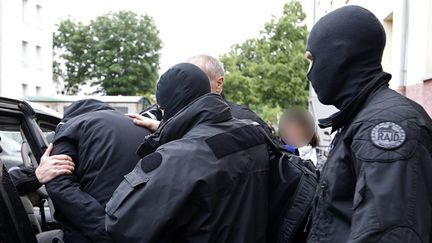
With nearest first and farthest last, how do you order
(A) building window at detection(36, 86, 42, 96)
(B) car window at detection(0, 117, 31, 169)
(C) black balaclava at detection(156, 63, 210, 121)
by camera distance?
(C) black balaclava at detection(156, 63, 210, 121) < (B) car window at detection(0, 117, 31, 169) < (A) building window at detection(36, 86, 42, 96)

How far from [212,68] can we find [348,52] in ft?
7.25

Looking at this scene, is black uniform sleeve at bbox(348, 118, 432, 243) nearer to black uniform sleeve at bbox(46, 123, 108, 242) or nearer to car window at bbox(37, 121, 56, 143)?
black uniform sleeve at bbox(46, 123, 108, 242)

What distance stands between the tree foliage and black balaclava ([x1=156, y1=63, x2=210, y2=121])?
40852 mm

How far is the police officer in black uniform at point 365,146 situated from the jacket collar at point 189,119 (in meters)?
0.46

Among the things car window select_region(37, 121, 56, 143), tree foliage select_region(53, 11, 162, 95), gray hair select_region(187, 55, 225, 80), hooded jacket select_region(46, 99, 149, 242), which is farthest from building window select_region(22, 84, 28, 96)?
hooded jacket select_region(46, 99, 149, 242)

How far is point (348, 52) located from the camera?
5.80 feet

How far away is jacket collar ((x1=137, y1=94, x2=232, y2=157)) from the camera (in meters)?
2.16

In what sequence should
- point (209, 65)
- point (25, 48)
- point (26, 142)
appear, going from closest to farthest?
point (26, 142)
point (209, 65)
point (25, 48)

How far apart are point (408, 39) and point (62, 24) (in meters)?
42.1

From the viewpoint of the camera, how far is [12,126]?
3176 mm

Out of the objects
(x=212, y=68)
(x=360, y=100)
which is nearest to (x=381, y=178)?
(x=360, y=100)

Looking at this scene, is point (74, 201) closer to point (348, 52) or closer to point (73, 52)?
point (348, 52)

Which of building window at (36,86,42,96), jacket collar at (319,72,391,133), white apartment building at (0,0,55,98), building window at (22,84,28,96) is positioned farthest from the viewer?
building window at (36,86,42,96)

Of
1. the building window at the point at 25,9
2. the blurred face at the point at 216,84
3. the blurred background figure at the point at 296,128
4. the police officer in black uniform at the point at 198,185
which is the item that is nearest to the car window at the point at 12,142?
the police officer in black uniform at the point at 198,185
